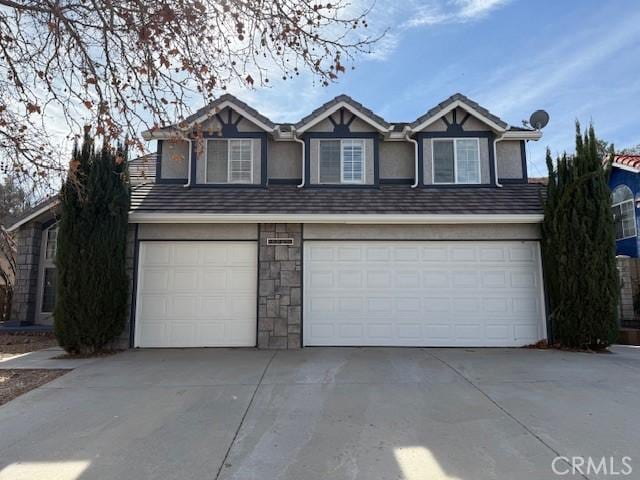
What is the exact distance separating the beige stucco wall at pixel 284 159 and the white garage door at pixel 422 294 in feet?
8.01

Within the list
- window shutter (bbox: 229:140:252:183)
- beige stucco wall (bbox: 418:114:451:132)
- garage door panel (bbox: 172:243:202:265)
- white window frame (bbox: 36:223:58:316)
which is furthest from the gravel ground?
beige stucco wall (bbox: 418:114:451:132)

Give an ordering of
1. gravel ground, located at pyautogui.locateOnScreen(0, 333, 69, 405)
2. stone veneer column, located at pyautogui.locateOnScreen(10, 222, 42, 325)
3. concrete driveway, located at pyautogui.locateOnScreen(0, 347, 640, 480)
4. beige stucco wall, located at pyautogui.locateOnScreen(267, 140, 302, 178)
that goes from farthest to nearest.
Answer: stone veneer column, located at pyautogui.locateOnScreen(10, 222, 42, 325) → beige stucco wall, located at pyautogui.locateOnScreen(267, 140, 302, 178) → gravel ground, located at pyautogui.locateOnScreen(0, 333, 69, 405) → concrete driveway, located at pyautogui.locateOnScreen(0, 347, 640, 480)

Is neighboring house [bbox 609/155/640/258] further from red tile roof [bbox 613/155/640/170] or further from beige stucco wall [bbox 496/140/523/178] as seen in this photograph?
beige stucco wall [bbox 496/140/523/178]

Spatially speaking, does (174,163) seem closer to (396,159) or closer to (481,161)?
(396,159)

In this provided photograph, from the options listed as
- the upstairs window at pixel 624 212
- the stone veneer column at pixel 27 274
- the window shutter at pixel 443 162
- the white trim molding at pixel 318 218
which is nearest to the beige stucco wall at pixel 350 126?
the window shutter at pixel 443 162

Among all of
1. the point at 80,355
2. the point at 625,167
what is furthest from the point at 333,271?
the point at 625,167

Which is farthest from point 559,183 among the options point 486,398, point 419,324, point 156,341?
point 156,341

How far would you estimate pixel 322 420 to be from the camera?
457 cm

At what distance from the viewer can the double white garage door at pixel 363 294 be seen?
8.89 m

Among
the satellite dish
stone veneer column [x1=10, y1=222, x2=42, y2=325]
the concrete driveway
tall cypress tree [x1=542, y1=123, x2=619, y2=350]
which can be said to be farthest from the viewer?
stone veneer column [x1=10, y1=222, x2=42, y2=325]

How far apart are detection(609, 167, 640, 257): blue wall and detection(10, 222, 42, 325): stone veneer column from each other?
Result: 18.3 metres

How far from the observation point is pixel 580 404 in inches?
199

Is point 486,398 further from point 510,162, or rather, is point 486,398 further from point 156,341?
point 510,162

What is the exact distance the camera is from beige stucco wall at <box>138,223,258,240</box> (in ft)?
29.8
